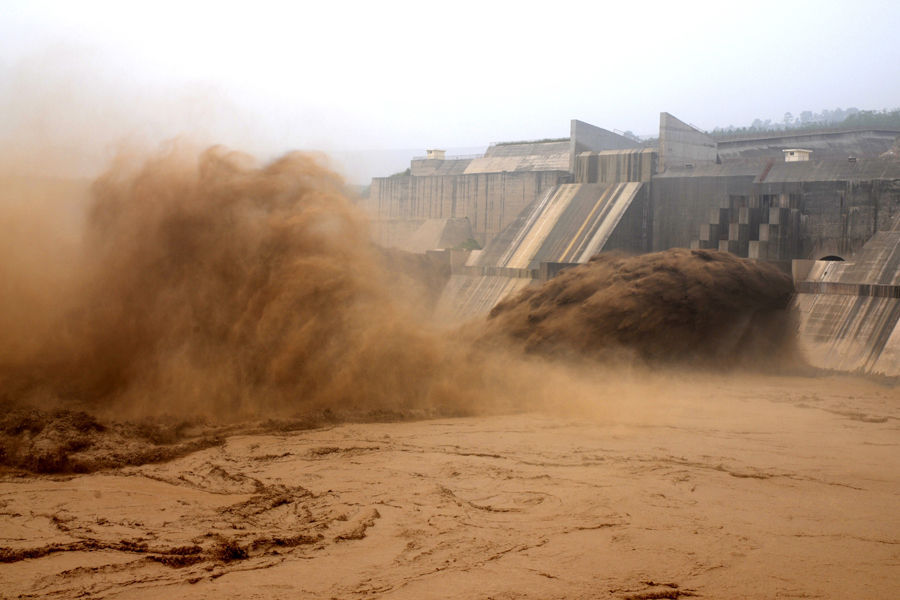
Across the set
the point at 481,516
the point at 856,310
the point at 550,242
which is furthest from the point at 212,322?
the point at 550,242

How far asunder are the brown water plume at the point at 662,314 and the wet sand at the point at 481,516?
5.50m

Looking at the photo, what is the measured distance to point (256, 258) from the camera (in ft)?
45.3

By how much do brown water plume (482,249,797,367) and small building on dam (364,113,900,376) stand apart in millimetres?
1020

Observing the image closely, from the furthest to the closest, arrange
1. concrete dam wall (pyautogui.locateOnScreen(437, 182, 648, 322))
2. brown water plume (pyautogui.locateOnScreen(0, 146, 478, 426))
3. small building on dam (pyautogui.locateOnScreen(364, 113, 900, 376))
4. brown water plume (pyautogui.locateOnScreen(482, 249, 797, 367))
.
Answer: concrete dam wall (pyautogui.locateOnScreen(437, 182, 648, 322))
small building on dam (pyautogui.locateOnScreen(364, 113, 900, 376))
brown water plume (pyautogui.locateOnScreen(482, 249, 797, 367))
brown water plume (pyautogui.locateOnScreen(0, 146, 478, 426))

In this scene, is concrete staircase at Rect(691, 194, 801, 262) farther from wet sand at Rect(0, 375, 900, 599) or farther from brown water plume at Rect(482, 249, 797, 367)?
wet sand at Rect(0, 375, 900, 599)

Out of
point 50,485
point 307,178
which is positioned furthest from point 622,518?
point 307,178

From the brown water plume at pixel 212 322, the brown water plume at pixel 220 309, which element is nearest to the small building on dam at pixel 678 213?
the brown water plume at pixel 212 322

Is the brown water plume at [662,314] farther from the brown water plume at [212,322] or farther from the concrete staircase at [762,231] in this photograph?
the concrete staircase at [762,231]

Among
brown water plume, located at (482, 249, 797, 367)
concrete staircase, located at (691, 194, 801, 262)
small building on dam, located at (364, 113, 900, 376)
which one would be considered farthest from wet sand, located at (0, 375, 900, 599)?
concrete staircase, located at (691, 194, 801, 262)

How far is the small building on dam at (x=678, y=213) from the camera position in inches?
770

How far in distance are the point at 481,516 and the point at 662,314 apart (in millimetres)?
11441

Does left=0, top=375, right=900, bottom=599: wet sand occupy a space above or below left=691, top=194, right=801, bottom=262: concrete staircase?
below

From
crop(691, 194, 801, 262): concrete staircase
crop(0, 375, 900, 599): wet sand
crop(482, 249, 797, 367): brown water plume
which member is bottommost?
crop(0, 375, 900, 599): wet sand

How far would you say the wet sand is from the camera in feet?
19.5
